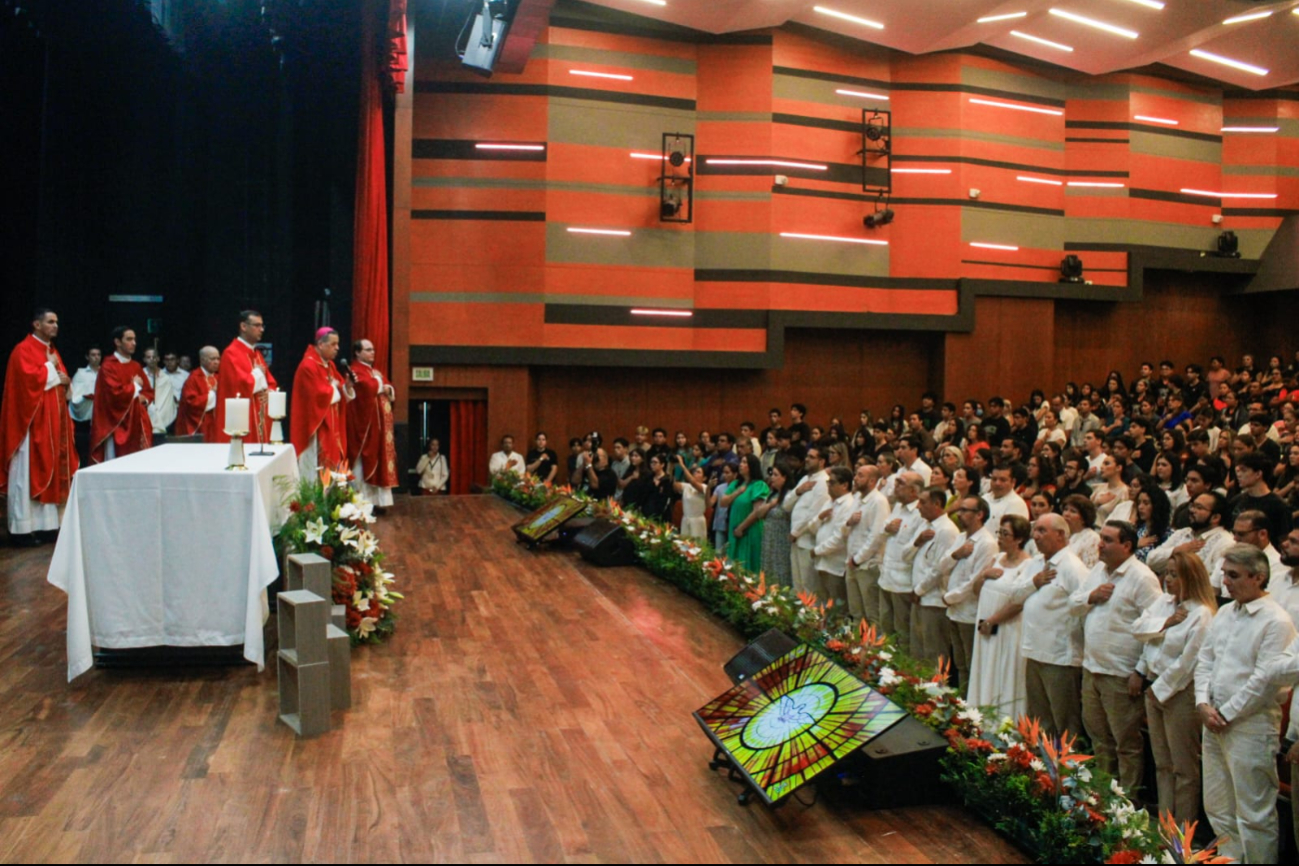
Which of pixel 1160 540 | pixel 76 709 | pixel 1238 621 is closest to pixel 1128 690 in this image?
pixel 1238 621

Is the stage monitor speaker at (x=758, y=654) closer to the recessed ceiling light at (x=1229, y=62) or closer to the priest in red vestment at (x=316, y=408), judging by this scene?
the priest in red vestment at (x=316, y=408)

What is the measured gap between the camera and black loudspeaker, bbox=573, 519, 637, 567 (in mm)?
7176

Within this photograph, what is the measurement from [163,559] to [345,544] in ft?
2.76

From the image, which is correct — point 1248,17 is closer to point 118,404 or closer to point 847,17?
point 847,17

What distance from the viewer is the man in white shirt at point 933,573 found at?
6.12 metres

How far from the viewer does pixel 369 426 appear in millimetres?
→ 8570

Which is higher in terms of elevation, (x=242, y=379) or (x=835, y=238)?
(x=835, y=238)

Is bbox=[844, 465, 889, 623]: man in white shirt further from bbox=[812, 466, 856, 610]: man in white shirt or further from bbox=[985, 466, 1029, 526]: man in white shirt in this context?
bbox=[985, 466, 1029, 526]: man in white shirt

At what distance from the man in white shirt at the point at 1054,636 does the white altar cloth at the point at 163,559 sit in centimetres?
341

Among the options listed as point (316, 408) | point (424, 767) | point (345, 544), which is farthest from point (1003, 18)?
point (424, 767)

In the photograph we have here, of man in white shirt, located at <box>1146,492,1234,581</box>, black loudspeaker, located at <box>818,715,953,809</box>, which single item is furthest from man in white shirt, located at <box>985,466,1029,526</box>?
black loudspeaker, located at <box>818,715,953,809</box>

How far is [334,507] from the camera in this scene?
4.88 metres

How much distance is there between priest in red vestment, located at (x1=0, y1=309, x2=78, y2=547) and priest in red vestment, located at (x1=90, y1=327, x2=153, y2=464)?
1.75 ft

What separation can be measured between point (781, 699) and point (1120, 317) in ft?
46.3
